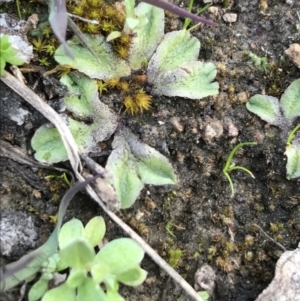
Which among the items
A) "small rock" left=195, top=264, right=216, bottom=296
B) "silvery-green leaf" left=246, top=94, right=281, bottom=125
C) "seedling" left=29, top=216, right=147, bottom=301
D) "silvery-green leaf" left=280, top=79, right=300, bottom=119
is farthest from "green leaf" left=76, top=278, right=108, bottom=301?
"silvery-green leaf" left=280, top=79, right=300, bottom=119

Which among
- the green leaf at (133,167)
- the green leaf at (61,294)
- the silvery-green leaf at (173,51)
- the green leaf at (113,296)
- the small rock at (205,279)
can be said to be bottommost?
the small rock at (205,279)

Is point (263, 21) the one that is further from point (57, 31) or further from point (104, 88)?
point (57, 31)

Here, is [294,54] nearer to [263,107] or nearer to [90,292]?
[263,107]

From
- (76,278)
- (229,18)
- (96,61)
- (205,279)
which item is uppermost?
(229,18)

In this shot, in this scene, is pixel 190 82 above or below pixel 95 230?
above

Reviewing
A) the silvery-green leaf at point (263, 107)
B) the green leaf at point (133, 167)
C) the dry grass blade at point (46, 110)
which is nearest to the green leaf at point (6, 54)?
the dry grass blade at point (46, 110)

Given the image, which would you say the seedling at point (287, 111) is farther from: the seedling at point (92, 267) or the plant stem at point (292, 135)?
the seedling at point (92, 267)

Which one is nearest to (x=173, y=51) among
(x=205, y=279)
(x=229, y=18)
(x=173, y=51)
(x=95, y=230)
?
(x=173, y=51)
